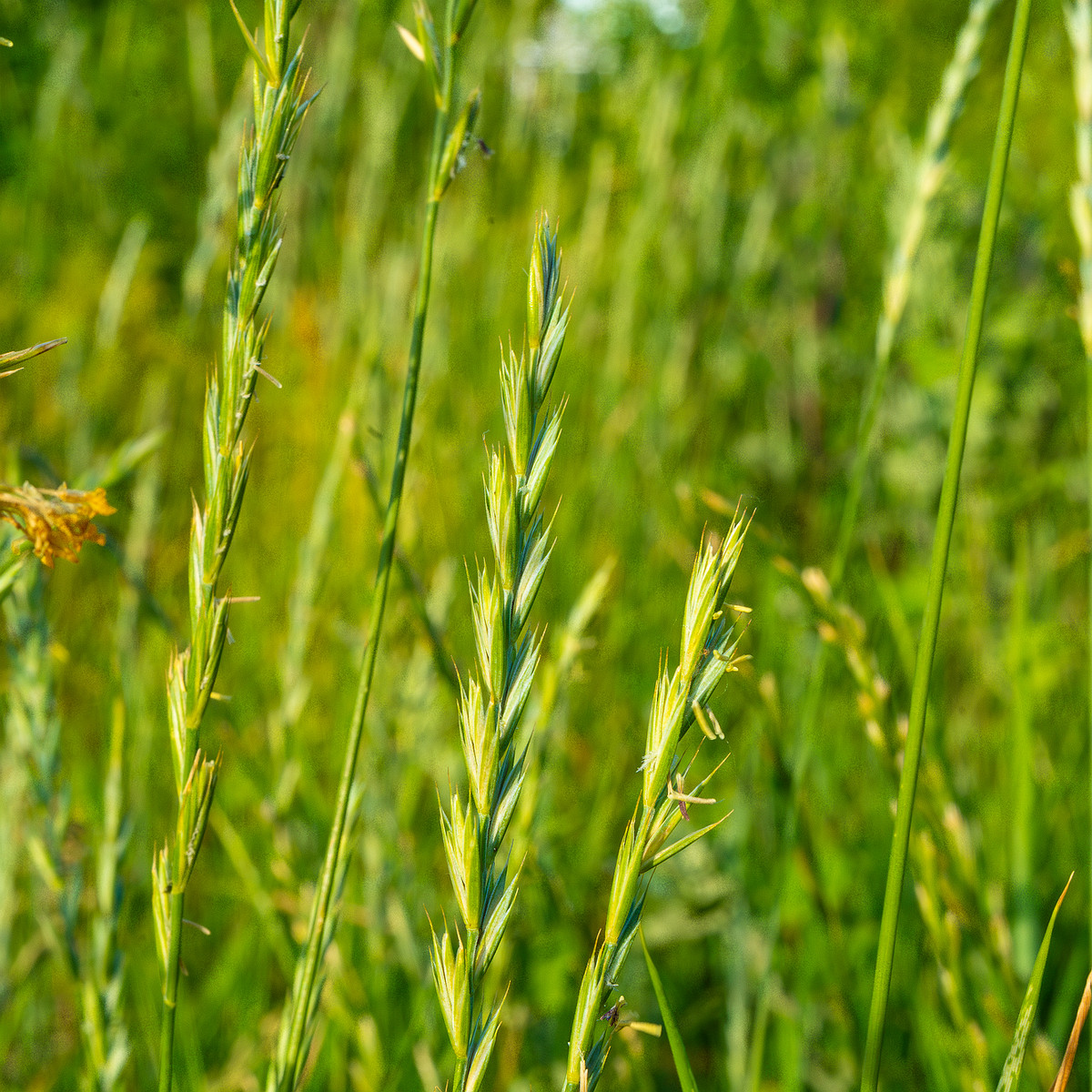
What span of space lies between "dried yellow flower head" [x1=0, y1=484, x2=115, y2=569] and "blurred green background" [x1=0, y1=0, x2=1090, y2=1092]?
188 millimetres

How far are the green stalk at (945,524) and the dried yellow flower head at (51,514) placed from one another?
0.35 m

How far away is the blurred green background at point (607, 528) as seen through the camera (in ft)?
3.02

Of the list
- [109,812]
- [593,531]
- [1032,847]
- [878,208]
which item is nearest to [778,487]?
[593,531]

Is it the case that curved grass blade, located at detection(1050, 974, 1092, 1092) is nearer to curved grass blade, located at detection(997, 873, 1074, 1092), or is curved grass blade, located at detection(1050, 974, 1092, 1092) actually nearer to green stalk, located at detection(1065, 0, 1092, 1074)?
curved grass blade, located at detection(997, 873, 1074, 1092)

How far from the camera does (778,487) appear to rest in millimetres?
2217

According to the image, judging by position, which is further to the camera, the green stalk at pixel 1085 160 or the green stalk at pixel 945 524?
the green stalk at pixel 1085 160

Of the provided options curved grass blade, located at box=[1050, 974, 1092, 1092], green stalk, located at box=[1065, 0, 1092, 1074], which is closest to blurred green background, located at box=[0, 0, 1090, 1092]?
green stalk, located at box=[1065, 0, 1092, 1074]

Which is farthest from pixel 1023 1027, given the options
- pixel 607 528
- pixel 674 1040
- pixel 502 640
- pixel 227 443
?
pixel 607 528

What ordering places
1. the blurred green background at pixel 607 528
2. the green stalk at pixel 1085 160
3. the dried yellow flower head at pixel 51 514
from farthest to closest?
1. the blurred green background at pixel 607 528
2. the green stalk at pixel 1085 160
3. the dried yellow flower head at pixel 51 514

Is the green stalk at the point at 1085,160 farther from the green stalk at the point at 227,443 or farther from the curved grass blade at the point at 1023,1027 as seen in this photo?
the green stalk at the point at 227,443

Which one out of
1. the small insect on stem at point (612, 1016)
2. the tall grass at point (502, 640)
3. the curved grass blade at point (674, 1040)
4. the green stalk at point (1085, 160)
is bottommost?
the curved grass blade at point (674, 1040)

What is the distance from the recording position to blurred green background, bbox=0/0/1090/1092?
921 mm

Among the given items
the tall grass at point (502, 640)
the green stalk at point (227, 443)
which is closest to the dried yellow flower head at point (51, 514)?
the green stalk at point (227, 443)

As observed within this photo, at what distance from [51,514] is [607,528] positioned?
5.02 ft
